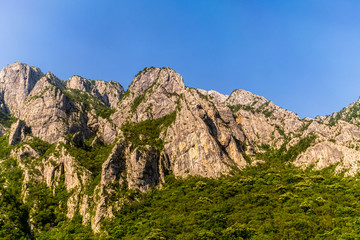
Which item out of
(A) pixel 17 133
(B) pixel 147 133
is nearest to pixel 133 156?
(B) pixel 147 133

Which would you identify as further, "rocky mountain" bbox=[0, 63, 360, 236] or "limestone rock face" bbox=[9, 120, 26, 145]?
"limestone rock face" bbox=[9, 120, 26, 145]

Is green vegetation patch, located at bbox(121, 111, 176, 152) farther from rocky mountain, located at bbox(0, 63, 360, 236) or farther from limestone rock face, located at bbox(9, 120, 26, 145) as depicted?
limestone rock face, located at bbox(9, 120, 26, 145)

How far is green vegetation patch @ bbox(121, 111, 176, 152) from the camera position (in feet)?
549

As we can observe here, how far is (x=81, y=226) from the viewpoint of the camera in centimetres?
11606

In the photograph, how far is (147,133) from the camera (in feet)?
609

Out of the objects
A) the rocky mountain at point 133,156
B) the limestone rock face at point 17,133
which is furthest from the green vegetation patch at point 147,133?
the limestone rock face at point 17,133

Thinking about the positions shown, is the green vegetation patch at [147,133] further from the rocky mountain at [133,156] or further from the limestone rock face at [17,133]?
the limestone rock face at [17,133]

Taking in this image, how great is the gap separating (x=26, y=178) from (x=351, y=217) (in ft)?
471

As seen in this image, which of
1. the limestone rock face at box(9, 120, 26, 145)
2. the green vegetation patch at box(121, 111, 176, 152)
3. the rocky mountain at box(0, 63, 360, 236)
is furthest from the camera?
the limestone rock face at box(9, 120, 26, 145)

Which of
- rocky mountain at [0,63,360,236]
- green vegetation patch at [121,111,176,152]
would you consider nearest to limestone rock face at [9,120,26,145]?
rocky mountain at [0,63,360,236]

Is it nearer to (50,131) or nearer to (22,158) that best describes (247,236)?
(22,158)

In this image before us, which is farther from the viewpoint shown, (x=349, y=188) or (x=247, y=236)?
(x=349, y=188)

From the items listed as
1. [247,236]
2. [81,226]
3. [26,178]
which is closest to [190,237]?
[247,236]

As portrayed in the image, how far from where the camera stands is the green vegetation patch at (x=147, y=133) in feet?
549
